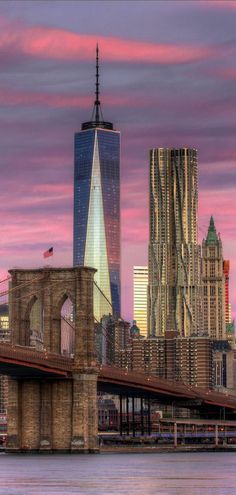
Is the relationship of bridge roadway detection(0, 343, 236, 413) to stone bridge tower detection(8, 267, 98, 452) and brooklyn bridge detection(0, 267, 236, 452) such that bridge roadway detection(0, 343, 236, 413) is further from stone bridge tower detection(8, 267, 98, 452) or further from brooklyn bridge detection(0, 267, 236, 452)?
stone bridge tower detection(8, 267, 98, 452)

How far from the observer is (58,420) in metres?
140

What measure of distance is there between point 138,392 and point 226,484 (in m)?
75.8

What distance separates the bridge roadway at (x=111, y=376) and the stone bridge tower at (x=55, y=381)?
1.38 meters

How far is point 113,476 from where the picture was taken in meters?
97.7

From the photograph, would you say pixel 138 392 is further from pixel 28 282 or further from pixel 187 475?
pixel 187 475

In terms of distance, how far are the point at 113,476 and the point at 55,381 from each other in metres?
43.1

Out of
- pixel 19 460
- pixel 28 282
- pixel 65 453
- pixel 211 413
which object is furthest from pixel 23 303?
pixel 211 413

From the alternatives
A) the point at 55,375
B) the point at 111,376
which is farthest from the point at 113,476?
the point at 111,376

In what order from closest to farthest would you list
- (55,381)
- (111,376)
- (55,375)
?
(55,375) → (55,381) → (111,376)

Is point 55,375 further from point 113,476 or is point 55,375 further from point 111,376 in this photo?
point 113,476

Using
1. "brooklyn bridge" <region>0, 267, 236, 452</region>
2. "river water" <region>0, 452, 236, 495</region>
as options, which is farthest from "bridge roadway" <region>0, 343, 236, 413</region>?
"river water" <region>0, 452, 236, 495</region>

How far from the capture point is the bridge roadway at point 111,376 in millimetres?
129875

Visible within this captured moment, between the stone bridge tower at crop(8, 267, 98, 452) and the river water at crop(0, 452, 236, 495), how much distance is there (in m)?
7.97

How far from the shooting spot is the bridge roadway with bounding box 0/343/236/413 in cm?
12988
